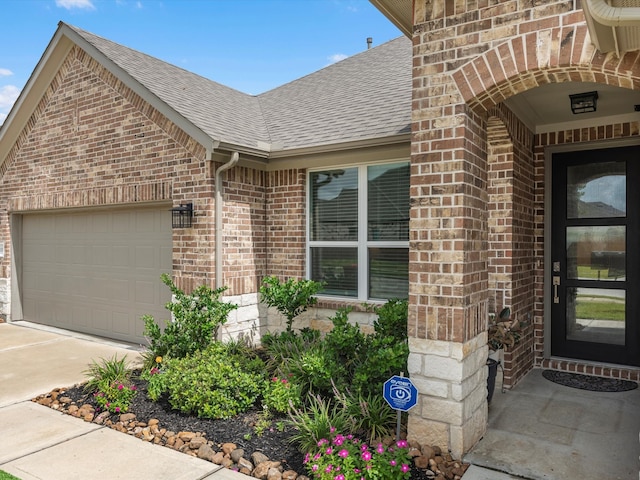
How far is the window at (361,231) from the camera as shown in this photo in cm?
602

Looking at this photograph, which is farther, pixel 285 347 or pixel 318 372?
pixel 285 347

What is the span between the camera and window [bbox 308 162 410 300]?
237 inches

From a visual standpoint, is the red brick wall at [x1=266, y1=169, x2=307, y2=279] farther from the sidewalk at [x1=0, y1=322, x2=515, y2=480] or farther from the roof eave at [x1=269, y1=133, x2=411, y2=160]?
the sidewalk at [x1=0, y1=322, x2=515, y2=480]

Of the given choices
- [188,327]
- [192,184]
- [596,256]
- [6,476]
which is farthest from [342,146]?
[6,476]

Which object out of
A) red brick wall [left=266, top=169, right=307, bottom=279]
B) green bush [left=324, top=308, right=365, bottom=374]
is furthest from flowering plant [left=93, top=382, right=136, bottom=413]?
red brick wall [left=266, top=169, right=307, bottom=279]

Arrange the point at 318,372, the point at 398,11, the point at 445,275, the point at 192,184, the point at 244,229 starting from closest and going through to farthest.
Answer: the point at 445,275 → the point at 398,11 → the point at 318,372 → the point at 192,184 → the point at 244,229

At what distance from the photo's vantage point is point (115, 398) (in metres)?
4.71

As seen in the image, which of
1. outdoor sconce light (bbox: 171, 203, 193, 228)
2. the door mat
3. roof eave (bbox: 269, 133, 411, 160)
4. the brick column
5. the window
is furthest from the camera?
outdoor sconce light (bbox: 171, 203, 193, 228)

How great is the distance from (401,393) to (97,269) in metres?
6.29

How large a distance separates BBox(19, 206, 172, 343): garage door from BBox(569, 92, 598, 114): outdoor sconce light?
5.39m

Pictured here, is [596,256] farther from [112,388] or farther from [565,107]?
[112,388]

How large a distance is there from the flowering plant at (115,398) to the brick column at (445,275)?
110 inches

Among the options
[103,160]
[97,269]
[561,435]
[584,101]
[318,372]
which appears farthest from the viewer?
[97,269]

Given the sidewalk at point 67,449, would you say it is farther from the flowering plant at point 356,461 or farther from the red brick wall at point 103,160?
the red brick wall at point 103,160
